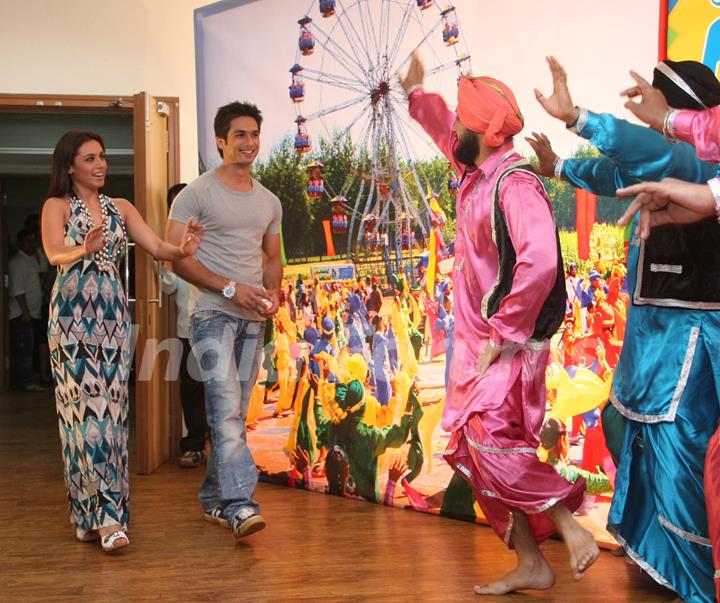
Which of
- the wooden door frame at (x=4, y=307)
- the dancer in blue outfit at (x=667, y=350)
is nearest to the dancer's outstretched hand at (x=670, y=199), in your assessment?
the dancer in blue outfit at (x=667, y=350)

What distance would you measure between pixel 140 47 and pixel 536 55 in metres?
2.70

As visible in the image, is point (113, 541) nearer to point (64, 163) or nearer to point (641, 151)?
point (64, 163)

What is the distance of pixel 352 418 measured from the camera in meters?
4.61

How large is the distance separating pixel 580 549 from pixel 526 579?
1.01 ft

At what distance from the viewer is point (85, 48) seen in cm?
567

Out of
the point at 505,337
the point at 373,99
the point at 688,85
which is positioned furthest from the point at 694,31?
Result: the point at 373,99

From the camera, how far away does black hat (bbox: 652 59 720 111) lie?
110 inches

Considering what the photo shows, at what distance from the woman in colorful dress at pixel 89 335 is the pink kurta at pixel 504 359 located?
4.20 feet

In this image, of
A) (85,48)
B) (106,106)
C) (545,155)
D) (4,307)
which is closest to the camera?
(545,155)

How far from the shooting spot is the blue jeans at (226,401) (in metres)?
3.88

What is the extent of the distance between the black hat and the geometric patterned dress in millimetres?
2101

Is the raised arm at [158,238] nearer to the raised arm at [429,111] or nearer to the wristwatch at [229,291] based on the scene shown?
the wristwatch at [229,291]

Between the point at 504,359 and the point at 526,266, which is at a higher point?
the point at 526,266

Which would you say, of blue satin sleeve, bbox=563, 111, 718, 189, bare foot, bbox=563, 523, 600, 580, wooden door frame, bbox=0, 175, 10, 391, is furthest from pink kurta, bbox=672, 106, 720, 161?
wooden door frame, bbox=0, 175, 10, 391
